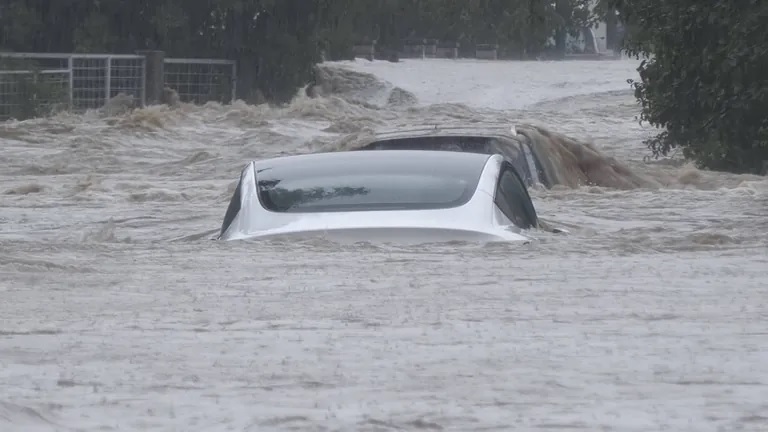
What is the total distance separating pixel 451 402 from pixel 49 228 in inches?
330

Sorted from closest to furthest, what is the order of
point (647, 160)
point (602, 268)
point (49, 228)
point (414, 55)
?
point (602, 268)
point (49, 228)
point (647, 160)
point (414, 55)

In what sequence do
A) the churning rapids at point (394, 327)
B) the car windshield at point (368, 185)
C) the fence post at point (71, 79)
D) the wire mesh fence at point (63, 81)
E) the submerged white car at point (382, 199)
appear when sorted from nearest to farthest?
the churning rapids at point (394, 327) → the submerged white car at point (382, 199) → the car windshield at point (368, 185) → the wire mesh fence at point (63, 81) → the fence post at point (71, 79)

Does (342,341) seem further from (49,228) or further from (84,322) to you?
(49,228)

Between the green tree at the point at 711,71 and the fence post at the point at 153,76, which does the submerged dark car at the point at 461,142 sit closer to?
the green tree at the point at 711,71

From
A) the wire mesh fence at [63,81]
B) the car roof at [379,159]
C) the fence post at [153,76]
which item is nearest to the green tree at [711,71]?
the car roof at [379,159]

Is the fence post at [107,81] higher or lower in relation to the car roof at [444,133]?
lower

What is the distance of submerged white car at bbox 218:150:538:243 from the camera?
307 inches

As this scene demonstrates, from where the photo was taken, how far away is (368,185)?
27.3 feet

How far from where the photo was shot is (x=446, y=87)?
37156 millimetres

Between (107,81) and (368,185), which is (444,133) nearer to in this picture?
(368,185)

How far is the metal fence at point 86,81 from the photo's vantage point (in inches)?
1064

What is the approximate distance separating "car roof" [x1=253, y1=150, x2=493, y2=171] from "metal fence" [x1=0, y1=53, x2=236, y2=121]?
60.9 feet

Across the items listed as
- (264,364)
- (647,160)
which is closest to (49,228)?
(264,364)

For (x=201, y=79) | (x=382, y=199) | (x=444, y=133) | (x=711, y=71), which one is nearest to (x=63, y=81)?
(x=201, y=79)
